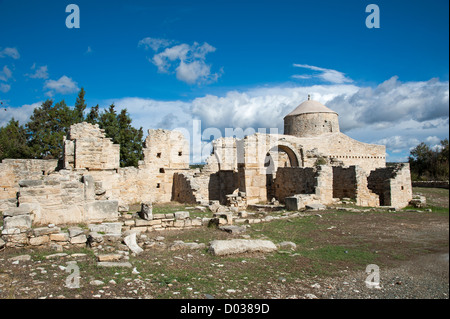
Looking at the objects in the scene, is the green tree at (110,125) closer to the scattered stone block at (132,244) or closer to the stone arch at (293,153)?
the stone arch at (293,153)

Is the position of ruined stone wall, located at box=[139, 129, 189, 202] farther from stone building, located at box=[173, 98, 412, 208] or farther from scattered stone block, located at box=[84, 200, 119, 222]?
scattered stone block, located at box=[84, 200, 119, 222]

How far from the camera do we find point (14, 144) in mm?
25422

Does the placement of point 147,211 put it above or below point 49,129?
below

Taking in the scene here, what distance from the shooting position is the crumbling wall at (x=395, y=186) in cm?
1424

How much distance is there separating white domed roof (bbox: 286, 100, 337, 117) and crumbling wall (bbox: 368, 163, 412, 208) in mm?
18441

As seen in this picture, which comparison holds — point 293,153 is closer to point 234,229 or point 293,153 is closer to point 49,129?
point 234,229

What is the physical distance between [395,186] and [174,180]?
38.6 feet

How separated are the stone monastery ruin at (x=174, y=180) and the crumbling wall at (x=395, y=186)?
0.05m

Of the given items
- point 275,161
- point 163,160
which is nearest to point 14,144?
point 163,160

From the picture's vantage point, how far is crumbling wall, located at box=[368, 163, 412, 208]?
1424 cm

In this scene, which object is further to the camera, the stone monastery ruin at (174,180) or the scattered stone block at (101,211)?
the scattered stone block at (101,211)

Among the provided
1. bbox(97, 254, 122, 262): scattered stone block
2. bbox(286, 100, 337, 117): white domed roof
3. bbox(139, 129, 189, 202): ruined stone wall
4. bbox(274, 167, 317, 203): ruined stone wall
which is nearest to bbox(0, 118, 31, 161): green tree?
bbox(139, 129, 189, 202): ruined stone wall

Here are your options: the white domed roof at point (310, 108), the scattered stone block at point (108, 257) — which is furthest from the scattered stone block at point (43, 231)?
the white domed roof at point (310, 108)
